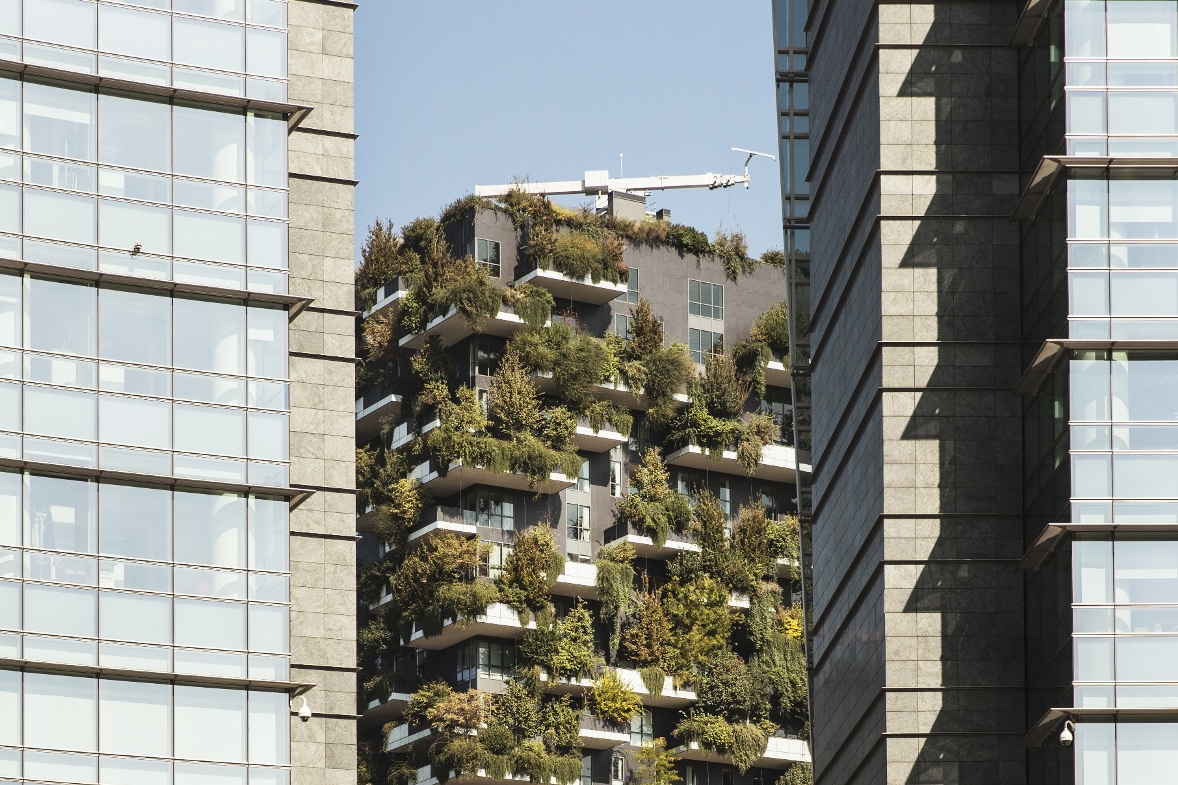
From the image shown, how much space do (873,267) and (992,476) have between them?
5.37 m

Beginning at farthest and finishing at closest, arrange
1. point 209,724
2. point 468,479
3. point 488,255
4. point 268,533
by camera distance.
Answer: point 488,255, point 468,479, point 268,533, point 209,724

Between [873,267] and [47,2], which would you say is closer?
[47,2]

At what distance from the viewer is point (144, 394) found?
40562 mm

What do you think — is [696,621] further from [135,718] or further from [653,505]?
[135,718]

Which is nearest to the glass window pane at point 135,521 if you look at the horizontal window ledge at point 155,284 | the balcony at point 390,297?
the horizontal window ledge at point 155,284

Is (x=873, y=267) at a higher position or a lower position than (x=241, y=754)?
higher

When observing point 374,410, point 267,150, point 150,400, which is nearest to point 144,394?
point 150,400

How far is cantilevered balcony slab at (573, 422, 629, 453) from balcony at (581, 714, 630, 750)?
503 inches

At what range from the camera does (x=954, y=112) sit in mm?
47406

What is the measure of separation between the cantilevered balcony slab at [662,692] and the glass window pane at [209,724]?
200ft

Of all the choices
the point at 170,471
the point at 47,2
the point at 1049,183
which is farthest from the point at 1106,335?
the point at 47,2

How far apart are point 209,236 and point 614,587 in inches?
2384

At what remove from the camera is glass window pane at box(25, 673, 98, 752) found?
38.1 meters

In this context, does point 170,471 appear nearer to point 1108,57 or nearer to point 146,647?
point 146,647
